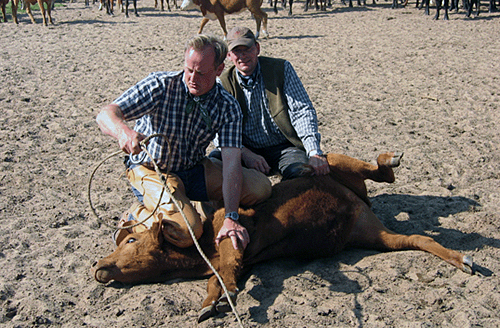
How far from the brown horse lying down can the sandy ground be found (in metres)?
0.10

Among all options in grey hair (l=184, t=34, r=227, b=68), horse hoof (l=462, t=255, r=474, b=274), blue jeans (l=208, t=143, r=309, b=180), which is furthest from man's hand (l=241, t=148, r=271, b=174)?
horse hoof (l=462, t=255, r=474, b=274)

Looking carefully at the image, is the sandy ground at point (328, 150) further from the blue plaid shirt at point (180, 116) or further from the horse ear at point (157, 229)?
the blue plaid shirt at point (180, 116)

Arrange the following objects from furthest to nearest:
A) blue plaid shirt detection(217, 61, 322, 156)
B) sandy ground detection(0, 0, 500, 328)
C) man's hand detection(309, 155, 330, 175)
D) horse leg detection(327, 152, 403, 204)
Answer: blue plaid shirt detection(217, 61, 322, 156), horse leg detection(327, 152, 403, 204), man's hand detection(309, 155, 330, 175), sandy ground detection(0, 0, 500, 328)

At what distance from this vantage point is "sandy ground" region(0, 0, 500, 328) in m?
3.24

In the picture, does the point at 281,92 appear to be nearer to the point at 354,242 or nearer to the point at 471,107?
the point at 354,242

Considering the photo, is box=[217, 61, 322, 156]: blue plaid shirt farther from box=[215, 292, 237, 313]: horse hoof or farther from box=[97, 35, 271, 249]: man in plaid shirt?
box=[215, 292, 237, 313]: horse hoof

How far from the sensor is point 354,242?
4004mm

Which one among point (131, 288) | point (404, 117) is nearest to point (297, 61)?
point (404, 117)

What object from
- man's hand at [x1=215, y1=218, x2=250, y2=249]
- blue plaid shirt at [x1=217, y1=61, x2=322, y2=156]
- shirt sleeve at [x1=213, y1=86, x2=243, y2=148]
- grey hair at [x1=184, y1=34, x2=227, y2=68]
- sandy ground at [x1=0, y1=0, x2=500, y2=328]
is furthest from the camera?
blue plaid shirt at [x1=217, y1=61, x2=322, y2=156]

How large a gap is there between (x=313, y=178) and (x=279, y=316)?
1353 mm

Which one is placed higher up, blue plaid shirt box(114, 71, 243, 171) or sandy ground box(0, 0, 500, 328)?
blue plaid shirt box(114, 71, 243, 171)

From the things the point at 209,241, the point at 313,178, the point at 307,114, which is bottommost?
the point at 209,241

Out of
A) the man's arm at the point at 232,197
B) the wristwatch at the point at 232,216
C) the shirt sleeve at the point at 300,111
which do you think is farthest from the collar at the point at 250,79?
the wristwatch at the point at 232,216

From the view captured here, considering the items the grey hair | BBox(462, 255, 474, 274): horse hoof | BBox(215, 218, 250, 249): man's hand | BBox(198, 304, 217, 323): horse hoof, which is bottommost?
BBox(198, 304, 217, 323): horse hoof
